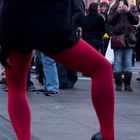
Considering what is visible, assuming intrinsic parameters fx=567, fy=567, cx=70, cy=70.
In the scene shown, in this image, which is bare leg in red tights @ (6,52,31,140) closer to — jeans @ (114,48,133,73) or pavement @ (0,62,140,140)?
pavement @ (0,62,140,140)

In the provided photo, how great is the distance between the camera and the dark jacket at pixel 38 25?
3.59m

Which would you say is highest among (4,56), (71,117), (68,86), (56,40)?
(56,40)

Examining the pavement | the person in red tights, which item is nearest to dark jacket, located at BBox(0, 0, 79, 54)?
the person in red tights

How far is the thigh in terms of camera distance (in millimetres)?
3598

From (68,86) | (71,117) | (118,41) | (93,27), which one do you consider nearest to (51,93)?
(68,86)

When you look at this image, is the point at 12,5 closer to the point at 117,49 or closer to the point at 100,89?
the point at 100,89

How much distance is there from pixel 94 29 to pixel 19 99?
1070cm

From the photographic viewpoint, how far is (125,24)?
10.7 meters

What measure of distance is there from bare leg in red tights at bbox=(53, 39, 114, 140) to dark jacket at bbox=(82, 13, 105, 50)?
10.7 meters

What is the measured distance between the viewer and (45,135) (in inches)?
222

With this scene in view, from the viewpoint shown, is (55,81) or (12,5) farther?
(55,81)

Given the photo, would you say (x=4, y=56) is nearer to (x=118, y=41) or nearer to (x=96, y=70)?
(x=96, y=70)

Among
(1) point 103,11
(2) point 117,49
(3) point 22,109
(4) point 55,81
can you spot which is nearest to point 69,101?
(4) point 55,81

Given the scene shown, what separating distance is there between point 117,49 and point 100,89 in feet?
24.3
